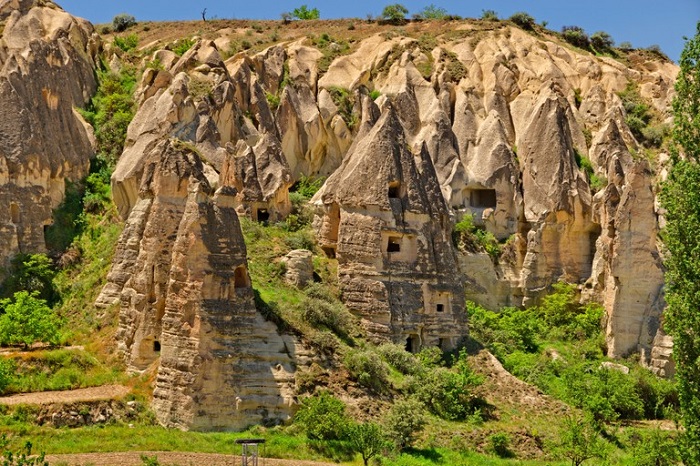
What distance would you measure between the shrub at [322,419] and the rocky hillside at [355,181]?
695mm

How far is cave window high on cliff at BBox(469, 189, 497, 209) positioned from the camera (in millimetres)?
49669

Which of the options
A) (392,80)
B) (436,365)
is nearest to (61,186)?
(436,365)

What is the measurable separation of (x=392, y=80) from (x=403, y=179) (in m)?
24.1

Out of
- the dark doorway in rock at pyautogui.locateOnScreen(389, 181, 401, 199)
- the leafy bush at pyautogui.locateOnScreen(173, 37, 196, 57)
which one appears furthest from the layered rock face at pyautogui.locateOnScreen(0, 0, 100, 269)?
the dark doorway in rock at pyautogui.locateOnScreen(389, 181, 401, 199)

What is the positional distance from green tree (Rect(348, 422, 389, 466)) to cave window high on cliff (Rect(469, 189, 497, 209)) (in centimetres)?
2327

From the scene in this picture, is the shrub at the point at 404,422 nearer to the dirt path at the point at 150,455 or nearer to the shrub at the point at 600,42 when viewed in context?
the dirt path at the point at 150,455

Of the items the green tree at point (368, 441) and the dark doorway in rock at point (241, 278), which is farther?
the dark doorway in rock at point (241, 278)

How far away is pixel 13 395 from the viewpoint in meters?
28.7

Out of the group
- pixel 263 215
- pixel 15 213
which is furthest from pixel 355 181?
pixel 15 213

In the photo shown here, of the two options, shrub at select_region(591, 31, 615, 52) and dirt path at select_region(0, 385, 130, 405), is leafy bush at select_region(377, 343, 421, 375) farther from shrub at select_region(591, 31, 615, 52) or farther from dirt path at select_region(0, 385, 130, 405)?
shrub at select_region(591, 31, 615, 52)

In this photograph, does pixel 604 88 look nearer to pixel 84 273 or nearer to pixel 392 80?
pixel 392 80

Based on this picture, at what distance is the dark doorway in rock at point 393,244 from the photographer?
36.2 m

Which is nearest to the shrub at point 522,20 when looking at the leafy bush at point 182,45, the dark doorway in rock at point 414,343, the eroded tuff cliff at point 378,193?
the eroded tuff cliff at point 378,193

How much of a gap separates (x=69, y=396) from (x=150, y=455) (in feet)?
14.2
